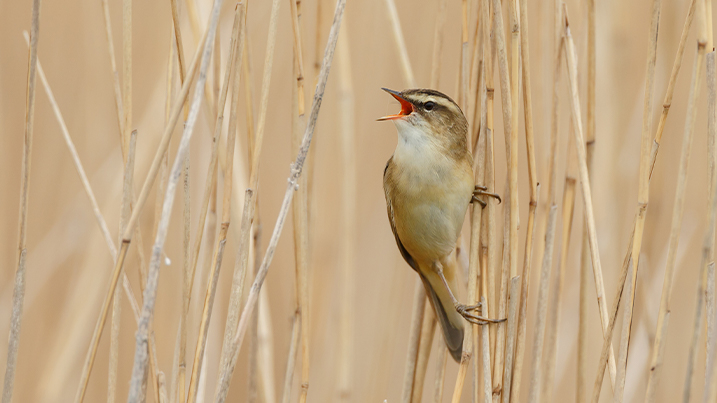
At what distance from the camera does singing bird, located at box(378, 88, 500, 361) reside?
1924 millimetres

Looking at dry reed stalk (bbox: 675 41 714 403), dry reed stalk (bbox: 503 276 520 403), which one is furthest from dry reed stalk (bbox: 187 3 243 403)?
dry reed stalk (bbox: 675 41 714 403)

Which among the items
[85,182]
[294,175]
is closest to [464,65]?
[294,175]

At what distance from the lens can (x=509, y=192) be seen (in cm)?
159

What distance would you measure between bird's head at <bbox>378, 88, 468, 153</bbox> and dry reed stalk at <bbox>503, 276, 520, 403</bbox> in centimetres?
55

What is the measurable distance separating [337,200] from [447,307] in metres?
0.80

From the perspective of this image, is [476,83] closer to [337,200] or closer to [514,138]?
[514,138]

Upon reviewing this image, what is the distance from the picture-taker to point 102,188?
2.71 metres

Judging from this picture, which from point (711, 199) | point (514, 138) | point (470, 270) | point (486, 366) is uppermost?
point (514, 138)

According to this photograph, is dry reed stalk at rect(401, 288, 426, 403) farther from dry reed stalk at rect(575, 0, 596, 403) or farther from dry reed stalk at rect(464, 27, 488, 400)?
dry reed stalk at rect(575, 0, 596, 403)

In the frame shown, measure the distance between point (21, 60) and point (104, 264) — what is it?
1112 mm

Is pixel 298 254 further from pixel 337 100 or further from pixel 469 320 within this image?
pixel 337 100

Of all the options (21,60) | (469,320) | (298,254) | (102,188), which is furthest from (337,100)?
(21,60)

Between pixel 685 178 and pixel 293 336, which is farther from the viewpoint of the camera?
pixel 293 336

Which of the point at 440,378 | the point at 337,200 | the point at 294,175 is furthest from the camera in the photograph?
the point at 337,200
